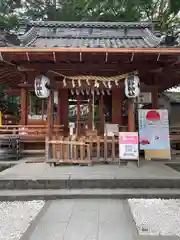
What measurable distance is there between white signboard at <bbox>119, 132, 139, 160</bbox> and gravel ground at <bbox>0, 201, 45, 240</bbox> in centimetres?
268

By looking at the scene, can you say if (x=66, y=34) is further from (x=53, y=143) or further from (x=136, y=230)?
(x=136, y=230)

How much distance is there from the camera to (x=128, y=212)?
4301 millimetres

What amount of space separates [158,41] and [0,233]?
18.8 ft

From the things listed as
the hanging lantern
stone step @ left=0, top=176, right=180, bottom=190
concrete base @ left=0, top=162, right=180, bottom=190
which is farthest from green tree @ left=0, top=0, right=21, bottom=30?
stone step @ left=0, top=176, right=180, bottom=190

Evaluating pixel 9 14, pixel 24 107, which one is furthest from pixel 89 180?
pixel 9 14

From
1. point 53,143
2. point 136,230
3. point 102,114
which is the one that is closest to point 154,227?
point 136,230

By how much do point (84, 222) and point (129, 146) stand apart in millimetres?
3168

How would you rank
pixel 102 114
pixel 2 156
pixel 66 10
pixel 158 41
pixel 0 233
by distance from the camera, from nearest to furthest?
1. pixel 0 233
2. pixel 158 41
3. pixel 2 156
4. pixel 102 114
5. pixel 66 10

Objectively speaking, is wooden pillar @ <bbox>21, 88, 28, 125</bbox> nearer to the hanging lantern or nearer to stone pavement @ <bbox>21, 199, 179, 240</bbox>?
the hanging lantern

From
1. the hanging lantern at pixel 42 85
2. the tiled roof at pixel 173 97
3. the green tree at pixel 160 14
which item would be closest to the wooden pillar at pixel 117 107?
the hanging lantern at pixel 42 85

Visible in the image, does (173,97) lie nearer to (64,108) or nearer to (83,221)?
(64,108)

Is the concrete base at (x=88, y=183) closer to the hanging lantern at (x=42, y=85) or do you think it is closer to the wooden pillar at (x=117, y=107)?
the hanging lantern at (x=42, y=85)

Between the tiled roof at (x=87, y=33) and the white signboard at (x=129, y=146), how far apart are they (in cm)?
260

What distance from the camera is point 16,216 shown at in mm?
4188
